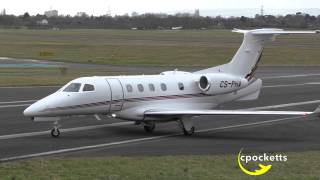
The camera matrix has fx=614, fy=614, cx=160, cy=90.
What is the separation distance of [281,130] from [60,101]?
8670 mm

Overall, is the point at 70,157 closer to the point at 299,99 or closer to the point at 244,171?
the point at 244,171

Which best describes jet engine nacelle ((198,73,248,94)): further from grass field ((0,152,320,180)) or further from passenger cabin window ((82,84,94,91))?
grass field ((0,152,320,180))

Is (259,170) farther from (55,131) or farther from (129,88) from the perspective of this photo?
(129,88)

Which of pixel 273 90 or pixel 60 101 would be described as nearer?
pixel 60 101

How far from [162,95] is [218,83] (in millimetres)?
2626

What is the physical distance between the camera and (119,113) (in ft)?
71.8

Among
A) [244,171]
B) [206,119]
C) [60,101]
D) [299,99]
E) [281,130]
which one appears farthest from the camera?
[299,99]

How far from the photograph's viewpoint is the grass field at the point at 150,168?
41.6ft

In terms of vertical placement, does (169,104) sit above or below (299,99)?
above

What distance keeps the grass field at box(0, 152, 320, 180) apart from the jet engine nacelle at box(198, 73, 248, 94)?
7923mm

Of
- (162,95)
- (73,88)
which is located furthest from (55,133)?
(162,95)

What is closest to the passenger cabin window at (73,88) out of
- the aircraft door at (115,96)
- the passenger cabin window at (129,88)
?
the aircraft door at (115,96)

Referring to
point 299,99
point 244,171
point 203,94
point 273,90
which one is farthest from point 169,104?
point 273,90

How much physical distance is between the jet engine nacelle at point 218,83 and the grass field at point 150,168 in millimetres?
7923
